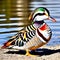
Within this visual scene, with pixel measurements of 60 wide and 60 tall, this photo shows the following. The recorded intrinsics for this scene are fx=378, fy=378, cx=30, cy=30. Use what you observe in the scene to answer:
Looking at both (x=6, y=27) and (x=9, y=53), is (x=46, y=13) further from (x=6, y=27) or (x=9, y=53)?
(x=6, y=27)

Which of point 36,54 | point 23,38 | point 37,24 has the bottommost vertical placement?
point 36,54

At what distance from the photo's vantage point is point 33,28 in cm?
731

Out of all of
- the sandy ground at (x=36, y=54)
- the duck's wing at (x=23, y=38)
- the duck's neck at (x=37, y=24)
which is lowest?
the sandy ground at (x=36, y=54)

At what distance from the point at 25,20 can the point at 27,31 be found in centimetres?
611

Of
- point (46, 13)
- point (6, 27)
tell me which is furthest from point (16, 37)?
point (6, 27)

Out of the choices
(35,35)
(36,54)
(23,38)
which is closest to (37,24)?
(35,35)

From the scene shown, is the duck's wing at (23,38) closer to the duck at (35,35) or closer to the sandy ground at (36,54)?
the duck at (35,35)

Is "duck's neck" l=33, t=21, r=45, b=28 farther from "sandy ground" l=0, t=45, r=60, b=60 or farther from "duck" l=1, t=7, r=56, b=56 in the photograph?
A: "sandy ground" l=0, t=45, r=60, b=60

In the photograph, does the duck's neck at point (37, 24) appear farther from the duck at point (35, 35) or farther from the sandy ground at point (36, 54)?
the sandy ground at point (36, 54)

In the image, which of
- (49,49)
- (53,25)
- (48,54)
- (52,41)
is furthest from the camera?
(53,25)

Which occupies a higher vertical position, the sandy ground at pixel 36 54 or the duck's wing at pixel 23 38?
the duck's wing at pixel 23 38

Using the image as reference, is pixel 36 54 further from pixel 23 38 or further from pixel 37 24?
pixel 37 24

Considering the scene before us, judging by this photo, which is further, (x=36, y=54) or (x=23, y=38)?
(x=36, y=54)

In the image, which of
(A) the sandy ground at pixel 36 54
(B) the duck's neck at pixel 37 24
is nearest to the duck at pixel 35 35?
(B) the duck's neck at pixel 37 24
